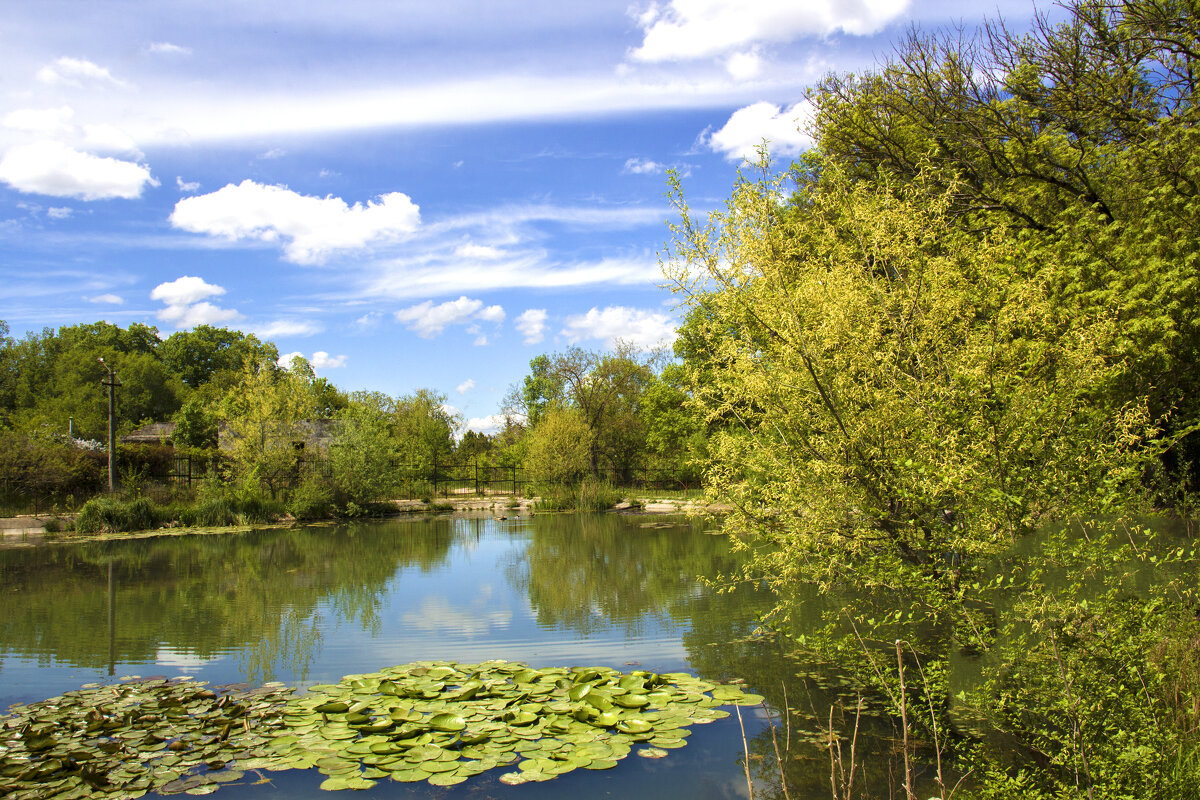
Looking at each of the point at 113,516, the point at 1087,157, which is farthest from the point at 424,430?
the point at 1087,157

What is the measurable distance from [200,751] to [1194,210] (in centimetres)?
1218

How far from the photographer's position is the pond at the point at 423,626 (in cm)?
528

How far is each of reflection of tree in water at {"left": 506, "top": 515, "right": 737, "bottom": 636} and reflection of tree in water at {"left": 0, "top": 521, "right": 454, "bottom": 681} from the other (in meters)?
2.62

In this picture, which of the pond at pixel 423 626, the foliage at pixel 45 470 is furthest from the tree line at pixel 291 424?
the pond at pixel 423 626

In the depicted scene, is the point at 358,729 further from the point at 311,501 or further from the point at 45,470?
the point at 45,470

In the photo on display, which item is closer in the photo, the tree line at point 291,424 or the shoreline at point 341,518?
the shoreline at point 341,518

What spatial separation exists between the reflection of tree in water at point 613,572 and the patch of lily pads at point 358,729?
9.44 feet

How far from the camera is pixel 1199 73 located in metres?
10.6

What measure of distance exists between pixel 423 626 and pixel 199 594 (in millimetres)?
4866

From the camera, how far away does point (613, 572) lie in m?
14.2

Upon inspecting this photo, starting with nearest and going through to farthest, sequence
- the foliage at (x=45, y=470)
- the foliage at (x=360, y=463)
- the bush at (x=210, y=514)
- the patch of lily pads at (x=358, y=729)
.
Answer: the patch of lily pads at (x=358, y=729) < the bush at (x=210, y=514) < the foliage at (x=45, y=470) < the foliage at (x=360, y=463)

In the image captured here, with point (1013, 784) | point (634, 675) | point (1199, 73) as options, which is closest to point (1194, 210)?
point (1199, 73)

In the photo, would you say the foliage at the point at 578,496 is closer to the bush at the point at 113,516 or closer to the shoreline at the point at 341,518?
the shoreline at the point at 341,518

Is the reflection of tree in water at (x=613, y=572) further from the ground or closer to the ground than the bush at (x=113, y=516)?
closer to the ground
